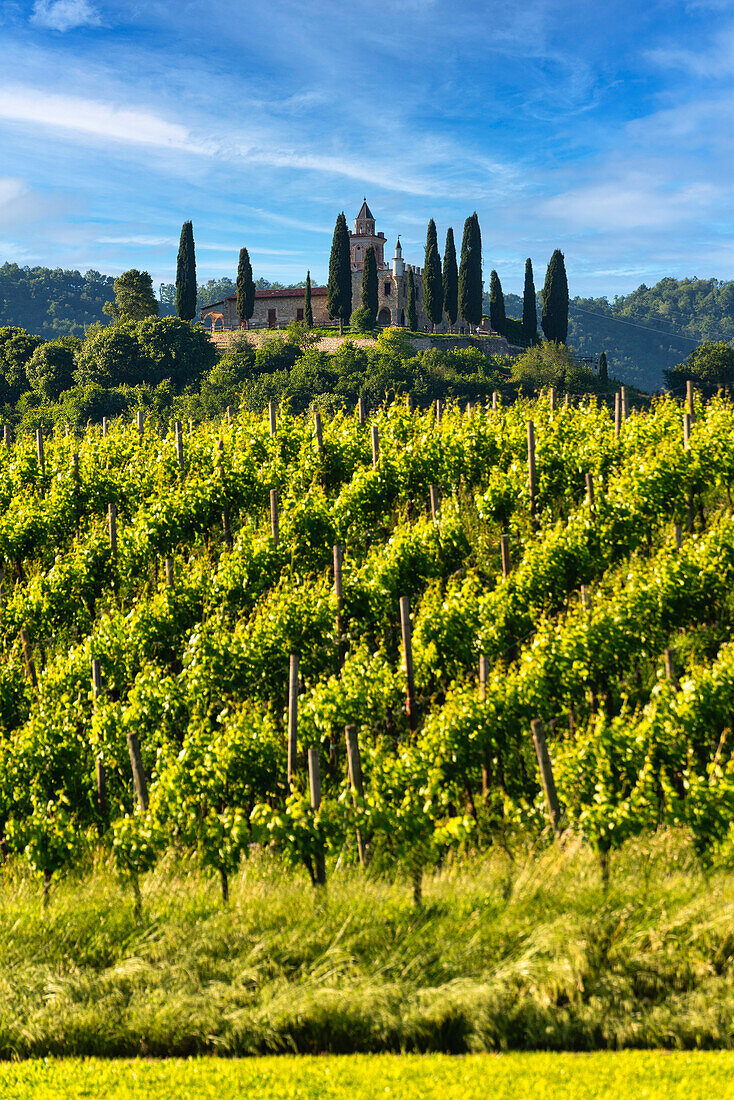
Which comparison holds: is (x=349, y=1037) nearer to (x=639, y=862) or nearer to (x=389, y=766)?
(x=389, y=766)

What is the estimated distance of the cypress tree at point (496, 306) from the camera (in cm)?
6188

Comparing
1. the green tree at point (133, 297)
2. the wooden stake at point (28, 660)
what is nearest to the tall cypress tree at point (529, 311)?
the green tree at point (133, 297)

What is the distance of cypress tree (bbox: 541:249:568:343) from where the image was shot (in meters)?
61.4

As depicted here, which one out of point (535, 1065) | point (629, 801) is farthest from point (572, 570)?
point (535, 1065)

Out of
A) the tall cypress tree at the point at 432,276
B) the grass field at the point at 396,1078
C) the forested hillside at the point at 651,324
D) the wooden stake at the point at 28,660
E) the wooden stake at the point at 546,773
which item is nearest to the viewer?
the grass field at the point at 396,1078

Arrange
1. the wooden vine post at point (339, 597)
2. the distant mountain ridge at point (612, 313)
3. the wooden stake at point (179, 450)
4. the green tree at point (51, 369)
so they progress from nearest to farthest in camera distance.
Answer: the wooden vine post at point (339, 597) < the wooden stake at point (179, 450) < the green tree at point (51, 369) < the distant mountain ridge at point (612, 313)

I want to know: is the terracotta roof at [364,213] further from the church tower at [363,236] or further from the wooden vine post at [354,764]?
the wooden vine post at [354,764]

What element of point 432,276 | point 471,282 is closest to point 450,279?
point 471,282

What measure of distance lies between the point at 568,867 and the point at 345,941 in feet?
6.46

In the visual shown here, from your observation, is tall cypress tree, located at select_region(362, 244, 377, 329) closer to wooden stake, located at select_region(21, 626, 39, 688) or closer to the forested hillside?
wooden stake, located at select_region(21, 626, 39, 688)

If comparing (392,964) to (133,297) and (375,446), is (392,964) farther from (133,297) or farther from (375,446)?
(133,297)

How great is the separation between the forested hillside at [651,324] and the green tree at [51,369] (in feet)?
343

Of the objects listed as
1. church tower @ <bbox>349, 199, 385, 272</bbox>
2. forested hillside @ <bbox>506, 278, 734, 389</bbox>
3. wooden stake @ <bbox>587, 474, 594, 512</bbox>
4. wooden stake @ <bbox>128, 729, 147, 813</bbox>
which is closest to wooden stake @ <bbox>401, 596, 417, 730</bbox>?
wooden stake @ <bbox>128, 729, 147, 813</bbox>

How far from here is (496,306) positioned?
6266 cm
